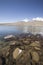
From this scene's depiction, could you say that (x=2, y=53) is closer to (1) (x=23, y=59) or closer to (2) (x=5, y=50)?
(2) (x=5, y=50)

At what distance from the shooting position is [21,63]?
4.31m

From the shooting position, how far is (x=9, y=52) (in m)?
5.01

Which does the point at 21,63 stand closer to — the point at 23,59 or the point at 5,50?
the point at 23,59

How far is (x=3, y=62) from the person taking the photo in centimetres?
441

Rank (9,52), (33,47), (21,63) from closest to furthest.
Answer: (21,63) → (9,52) → (33,47)

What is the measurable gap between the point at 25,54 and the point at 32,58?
1.20 feet

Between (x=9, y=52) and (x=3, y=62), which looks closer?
(x=3, y=62)

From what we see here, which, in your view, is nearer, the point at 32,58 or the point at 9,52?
the point at 32,58

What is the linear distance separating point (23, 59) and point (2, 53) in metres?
1.13

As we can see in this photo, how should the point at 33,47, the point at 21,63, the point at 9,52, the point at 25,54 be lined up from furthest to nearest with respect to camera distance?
the point at 33,47, the point at 9,52, the point at 25,54, the point at 21,63

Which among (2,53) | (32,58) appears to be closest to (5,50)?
(2,53)

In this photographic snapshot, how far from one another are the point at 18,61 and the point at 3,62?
0.60 m

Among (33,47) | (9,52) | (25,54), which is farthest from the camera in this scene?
(33,47)

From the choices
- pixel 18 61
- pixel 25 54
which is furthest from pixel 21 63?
pixel 25 54
